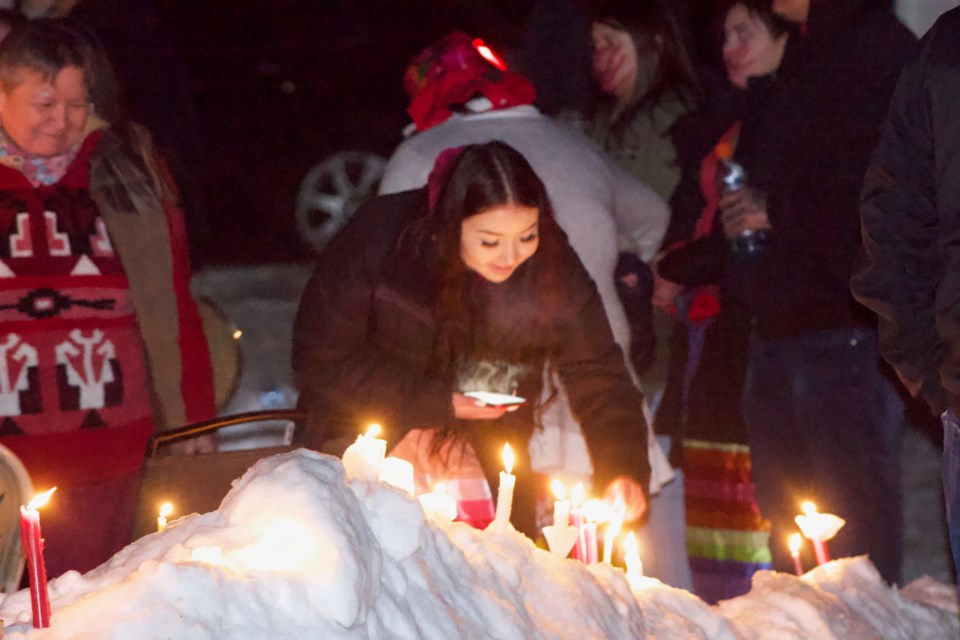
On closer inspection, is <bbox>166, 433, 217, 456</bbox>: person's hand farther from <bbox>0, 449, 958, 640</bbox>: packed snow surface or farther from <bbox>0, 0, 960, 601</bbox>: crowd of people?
<bbox>0, 449, 958, 640</bbox>: packed snow surface

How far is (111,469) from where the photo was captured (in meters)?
3.83

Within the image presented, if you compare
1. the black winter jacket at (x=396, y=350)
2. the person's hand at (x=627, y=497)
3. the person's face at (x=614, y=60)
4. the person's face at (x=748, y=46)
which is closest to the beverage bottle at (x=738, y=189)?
the person's face at (x=748, y=46)

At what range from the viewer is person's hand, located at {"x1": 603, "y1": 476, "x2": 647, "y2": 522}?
3.48 m

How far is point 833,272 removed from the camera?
3777 mm

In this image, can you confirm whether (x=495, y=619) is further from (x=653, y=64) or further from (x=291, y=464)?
(x=653, y=64)

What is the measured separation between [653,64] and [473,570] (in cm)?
305

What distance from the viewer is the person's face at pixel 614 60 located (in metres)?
4.62

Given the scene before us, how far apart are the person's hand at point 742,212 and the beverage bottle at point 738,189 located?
16 millimetres

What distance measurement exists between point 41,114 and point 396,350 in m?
1.33

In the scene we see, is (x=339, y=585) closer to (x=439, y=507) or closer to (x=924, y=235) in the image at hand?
(x=439, y=507)

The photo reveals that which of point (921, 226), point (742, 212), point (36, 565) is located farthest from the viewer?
point (742, 212)

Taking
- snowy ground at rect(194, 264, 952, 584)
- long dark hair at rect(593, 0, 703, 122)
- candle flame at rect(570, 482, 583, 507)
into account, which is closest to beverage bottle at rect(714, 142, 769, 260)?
long dark hair at rect(593, 0, 703, 122)

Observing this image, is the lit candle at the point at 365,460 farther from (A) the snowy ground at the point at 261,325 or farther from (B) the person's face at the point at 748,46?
(B) the person's face at the point at 748,46

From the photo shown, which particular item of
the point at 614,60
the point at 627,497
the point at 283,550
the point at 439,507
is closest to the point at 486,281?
the point at 627,497
